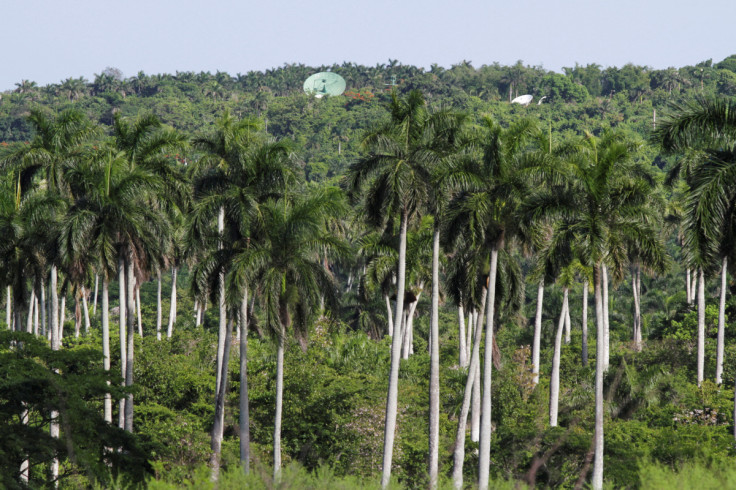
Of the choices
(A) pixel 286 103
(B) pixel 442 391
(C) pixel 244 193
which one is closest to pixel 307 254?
(C) pixel 244 193

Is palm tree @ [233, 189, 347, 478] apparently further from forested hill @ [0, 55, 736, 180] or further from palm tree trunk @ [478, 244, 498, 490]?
forested hill @ [0, 55, 736, 180]

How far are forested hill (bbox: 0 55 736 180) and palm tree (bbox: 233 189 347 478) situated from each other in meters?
95.6

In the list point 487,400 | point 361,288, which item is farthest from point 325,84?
point 487,400

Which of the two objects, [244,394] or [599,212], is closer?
[599,212]

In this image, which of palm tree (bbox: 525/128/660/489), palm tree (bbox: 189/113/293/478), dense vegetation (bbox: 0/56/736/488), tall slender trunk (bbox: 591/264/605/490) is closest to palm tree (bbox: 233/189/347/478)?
dense vegetation (bbox: 0/56/736/488)

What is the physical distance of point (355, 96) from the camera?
537ft

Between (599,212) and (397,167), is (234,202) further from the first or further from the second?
(599,212)

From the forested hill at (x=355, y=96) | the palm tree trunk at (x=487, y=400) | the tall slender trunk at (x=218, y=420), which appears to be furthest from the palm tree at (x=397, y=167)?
the forested hill at (x=355, y=96)

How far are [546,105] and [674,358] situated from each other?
115 m

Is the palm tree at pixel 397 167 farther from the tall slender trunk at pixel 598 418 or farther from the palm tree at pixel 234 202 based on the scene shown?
the tall slender trunk at pixel 598 418

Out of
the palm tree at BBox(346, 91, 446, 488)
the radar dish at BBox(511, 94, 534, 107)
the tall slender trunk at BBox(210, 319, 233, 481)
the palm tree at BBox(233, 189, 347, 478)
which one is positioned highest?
the radar dish at BBox(511, 94, 534, 107)

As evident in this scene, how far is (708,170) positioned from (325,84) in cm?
16441

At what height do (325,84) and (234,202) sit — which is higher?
(325,84)

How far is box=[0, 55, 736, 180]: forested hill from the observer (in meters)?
145
